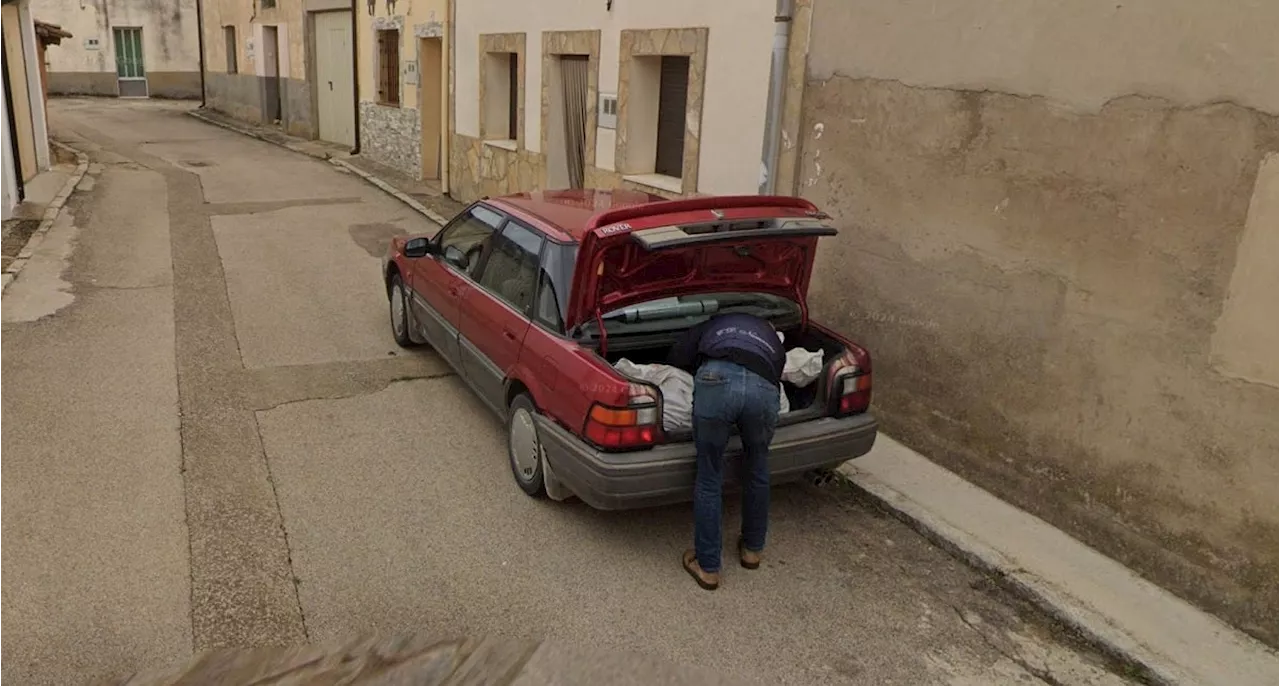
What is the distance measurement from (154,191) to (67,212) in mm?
2323

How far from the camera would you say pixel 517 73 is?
40.9 ft

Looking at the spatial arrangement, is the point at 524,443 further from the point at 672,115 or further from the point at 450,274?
the point at 672,115

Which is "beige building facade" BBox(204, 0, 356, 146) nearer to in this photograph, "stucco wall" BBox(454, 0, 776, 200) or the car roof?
"stucco wall" BBox(454, 0, 776, 200)

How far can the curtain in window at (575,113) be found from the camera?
1135 cm

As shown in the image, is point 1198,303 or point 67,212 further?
point 67,212

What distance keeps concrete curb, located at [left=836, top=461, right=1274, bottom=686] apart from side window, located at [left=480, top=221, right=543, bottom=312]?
237 cm

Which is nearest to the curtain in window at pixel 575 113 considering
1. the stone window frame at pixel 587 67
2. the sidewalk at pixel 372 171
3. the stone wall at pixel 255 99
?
the stone window frame at pixel 587 67

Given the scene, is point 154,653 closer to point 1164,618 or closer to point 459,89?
point 1164,618

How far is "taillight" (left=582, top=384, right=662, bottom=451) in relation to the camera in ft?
15.0

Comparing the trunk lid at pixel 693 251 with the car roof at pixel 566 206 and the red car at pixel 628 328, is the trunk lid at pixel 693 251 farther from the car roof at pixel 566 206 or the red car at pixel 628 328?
the car roof at pixel 566 206

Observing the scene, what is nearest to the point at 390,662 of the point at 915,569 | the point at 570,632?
the point at 570,632

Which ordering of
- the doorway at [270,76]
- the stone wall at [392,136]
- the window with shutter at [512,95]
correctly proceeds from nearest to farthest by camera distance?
the window with shutter at [512,95]
the stone wall at [392,136]
the doorway at [270,76]

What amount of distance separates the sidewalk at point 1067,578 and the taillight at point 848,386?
73cm

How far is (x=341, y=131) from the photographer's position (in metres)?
21.5
